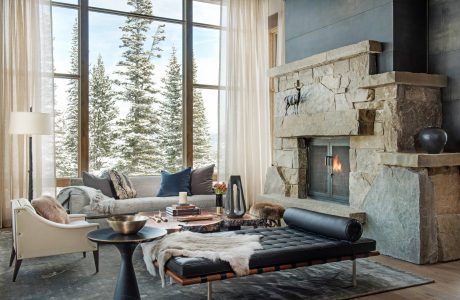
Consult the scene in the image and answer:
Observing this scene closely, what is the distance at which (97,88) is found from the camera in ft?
22.7

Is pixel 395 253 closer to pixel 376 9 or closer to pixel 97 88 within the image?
pixel 376 9

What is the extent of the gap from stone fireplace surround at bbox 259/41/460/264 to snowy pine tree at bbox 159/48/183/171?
2352 mm

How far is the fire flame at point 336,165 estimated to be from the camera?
18.7ft

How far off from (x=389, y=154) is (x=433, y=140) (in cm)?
43

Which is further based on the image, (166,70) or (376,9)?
(166,70)

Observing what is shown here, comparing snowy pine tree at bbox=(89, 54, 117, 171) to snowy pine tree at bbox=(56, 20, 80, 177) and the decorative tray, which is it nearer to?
snowy pine tree at bbox=(56, 20, 80, 177)

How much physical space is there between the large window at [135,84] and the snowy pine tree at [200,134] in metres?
0.02

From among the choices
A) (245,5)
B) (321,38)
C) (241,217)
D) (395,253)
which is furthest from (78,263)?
(245,5)

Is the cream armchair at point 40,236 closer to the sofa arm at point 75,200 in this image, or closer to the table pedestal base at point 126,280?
the table pedestal base at point 126,280

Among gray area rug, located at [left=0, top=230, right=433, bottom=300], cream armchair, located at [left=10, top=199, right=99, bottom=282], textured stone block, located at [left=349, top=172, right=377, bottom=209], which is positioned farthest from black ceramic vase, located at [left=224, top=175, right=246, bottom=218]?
cream armchair, located at [left=10, top=199, right=99, bottom=282]

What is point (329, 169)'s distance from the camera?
19.3 feet

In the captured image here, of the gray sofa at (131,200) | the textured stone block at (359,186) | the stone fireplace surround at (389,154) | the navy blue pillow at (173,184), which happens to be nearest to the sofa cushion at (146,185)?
the gray sofa at (131,200)

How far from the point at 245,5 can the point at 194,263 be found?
18.7 ft

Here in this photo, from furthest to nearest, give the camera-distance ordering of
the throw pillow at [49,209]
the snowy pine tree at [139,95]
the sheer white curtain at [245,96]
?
the sheer white curtain at [245,96]
the snowy pine tree at [139,95]
the throw pillow at [49,209]
